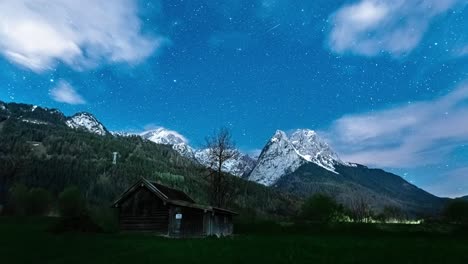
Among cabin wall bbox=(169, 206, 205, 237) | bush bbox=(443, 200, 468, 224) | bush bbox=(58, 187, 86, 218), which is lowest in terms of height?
cabin wall bbox=(169, 206, 205, 237)

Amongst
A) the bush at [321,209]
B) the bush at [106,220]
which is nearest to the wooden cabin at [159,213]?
the bush at [106,220]

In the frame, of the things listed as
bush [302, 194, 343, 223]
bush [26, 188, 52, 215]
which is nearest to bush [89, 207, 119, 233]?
Result: bush [302, 194, 343, 223]

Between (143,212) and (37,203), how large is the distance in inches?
2832

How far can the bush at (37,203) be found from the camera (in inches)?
4044

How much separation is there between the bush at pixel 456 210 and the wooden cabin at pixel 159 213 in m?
59.3

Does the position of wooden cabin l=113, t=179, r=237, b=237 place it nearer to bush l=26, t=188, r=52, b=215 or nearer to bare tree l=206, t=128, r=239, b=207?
bare tree l=206, t=128, r=239, b=207

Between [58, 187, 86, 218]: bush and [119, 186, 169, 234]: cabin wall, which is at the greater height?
[58, 187, 86, 218]: bush

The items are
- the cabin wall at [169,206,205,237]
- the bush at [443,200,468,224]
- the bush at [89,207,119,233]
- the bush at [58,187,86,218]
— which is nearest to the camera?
the cabin wall at [169,206,205,237]

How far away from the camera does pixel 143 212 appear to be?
4694 centimetres

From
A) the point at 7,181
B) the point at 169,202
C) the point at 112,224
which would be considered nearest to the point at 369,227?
the point at 169,202

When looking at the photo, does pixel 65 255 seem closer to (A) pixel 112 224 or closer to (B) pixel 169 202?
(B) pixel 169 202

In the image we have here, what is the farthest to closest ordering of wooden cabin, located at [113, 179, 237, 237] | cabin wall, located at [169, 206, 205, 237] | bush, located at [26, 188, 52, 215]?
bush, located at [26, 188, 52, 215] → wooden cabin, located at [113, 179, 237, 237] → cabin wall, located at [169, 206, 205, 237]

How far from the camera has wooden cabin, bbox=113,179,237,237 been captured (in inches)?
1772

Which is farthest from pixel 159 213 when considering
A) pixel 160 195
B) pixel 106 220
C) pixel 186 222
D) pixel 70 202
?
pixel 70 202
